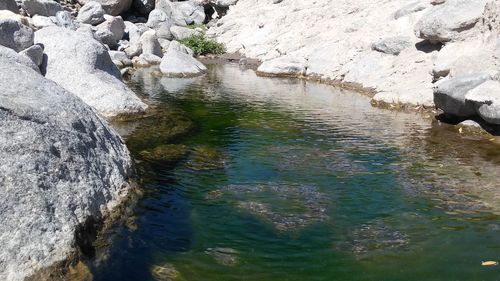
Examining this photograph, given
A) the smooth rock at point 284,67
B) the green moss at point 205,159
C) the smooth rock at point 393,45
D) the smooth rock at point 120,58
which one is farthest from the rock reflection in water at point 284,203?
the smooth rock at point 120,58

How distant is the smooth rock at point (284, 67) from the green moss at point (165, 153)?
2224 centimetres

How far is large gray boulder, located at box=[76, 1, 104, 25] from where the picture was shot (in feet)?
160

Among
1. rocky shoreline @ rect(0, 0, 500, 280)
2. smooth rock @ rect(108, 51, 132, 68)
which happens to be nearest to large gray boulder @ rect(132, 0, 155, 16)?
rocky shoreline @ rect(0, 0, 500, 280)

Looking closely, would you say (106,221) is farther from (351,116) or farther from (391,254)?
(351,116)

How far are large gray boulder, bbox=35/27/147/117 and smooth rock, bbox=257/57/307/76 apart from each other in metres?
18.2

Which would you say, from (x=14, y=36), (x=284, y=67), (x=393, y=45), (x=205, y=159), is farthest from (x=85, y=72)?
(x=284, y=67)

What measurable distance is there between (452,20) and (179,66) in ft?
62.4

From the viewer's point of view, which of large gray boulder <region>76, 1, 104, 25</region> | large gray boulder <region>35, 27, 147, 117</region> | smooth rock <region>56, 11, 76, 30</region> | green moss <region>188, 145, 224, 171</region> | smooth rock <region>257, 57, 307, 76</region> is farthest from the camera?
large gray boulder <region>76, 1, 104, 25</region>

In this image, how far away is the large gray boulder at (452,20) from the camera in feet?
84.3

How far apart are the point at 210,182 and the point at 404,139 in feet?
29.1

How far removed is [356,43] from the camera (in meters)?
36.1

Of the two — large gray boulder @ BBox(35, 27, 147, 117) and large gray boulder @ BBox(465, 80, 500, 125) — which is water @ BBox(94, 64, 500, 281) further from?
large gray boulder @ BBox(35, 27, 147, 117)

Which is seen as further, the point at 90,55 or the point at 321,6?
the point at 321,6

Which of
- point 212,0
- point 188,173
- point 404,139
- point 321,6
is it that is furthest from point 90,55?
point 212,0
